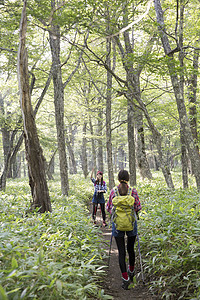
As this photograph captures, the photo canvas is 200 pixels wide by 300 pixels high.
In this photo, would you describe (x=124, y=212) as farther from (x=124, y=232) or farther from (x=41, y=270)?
(x=41, y=270)

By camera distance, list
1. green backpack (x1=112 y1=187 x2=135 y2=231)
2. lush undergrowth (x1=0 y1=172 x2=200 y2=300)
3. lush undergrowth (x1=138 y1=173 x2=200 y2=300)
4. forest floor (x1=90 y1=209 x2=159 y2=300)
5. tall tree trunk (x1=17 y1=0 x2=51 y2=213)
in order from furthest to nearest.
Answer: tall tree trunk (x1=17 y1=0 x2=51 y2=213)
green backpack (x1=112 y1=187 x2=135 y2=231)
forest floor (x1=90 y1=209 x2=159 y2=300)
lush undergrowth (x1=138 y1=173 x2=200 y2=300)
lush undergrowth (x1=0 y1=172 x2=200 y2=300)

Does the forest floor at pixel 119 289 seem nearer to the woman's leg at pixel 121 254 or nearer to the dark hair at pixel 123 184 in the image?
the woman's leg at pixel 121 254

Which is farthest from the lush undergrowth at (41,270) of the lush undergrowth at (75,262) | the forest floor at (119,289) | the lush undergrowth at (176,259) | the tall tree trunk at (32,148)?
the tall tree trunk at (32,148)

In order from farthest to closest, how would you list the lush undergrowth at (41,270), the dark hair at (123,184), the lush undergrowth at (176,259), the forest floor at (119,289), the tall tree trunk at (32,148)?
the tall tree trunk at (32,148) → the dark hair at (123,184) → the forest floor at (119,289) → the lush undergrowth at (176,259) → the lush undergrowth at (41,270)

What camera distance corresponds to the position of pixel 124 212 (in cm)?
423

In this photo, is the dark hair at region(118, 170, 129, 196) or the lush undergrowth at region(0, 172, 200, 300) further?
the dark hair at region(118, 170, 129, 196)

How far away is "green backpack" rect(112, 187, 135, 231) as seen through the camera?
13.7 feet

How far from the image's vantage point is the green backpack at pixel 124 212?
417 centimetres

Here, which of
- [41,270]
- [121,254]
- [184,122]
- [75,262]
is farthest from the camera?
[184,122]

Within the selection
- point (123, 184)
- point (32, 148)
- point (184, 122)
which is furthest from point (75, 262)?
point (184, 122)

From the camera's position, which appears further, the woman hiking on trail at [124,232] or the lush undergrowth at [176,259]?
the woman hiking on trail at [124,232]

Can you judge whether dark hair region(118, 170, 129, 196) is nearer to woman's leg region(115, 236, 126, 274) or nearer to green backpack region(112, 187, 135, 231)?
green backpack region(112, 187, 135, 231)

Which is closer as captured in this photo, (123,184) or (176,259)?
(176,259)

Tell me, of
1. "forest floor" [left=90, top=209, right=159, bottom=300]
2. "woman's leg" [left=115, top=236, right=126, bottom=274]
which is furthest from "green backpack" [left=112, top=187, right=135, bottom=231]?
"forest floor" [left=90, top=209, right=159, bottom=300]
